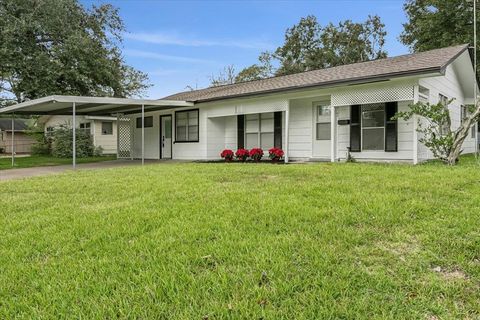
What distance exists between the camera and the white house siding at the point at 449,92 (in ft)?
37.5

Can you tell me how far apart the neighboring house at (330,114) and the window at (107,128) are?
34.3 feet

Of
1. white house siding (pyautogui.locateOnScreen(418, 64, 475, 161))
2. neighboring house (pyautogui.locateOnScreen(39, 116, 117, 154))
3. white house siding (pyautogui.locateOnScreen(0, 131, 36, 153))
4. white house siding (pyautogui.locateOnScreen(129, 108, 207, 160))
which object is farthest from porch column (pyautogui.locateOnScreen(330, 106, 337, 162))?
white house siding (pyautogui.locateOnScreen(0, 131, 36, 153))

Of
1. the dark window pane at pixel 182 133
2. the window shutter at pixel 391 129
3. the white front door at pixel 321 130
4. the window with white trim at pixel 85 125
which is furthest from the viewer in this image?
the window with white trim at pixel 85 125

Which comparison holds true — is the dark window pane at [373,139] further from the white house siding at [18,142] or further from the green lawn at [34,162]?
the white house siding at [18,142]

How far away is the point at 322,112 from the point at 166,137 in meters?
7.76

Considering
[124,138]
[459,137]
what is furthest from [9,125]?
[459,137]

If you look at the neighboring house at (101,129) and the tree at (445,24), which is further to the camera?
the neighboring house at (101,129)

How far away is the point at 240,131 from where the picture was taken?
1542 centimetres

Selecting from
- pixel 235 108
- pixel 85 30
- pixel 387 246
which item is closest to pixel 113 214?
pixel 387 246

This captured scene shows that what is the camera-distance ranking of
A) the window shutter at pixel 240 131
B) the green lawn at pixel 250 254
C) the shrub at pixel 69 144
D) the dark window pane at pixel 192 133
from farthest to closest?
1. the shrub at pixel 69 144
2. the dark window pane at pixel 192 133
3. the window shutter at pixel 240 131
4. the green lawn at pixel 250 254

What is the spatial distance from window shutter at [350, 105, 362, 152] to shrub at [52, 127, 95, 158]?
1810cm

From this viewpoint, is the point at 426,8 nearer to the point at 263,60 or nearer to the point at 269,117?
the point at 263,60

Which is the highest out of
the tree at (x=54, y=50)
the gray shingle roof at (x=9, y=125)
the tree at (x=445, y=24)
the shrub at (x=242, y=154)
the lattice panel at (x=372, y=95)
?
the tree at (x=445, y=24)

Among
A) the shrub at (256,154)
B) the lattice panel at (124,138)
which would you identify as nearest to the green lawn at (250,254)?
the shrub at (256,154)
